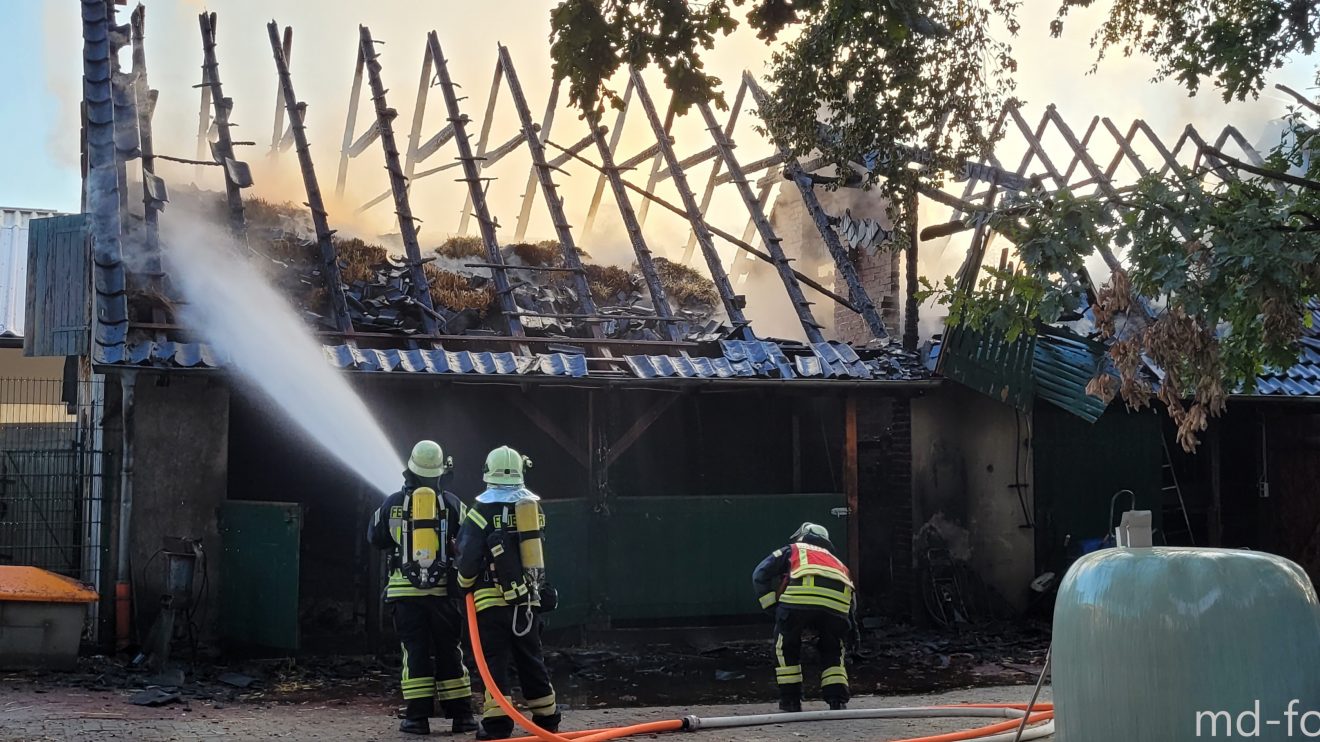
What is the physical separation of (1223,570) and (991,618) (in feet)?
27.5

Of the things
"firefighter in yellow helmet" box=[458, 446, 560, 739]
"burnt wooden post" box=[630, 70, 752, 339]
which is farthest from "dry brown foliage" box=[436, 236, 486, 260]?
"firefighter in yellow helmet" box=[458, 446, 560, 739]

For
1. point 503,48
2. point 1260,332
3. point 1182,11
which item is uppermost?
point 503,48

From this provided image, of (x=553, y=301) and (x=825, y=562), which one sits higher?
(x=553, y=301)

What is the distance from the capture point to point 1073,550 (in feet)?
43.6

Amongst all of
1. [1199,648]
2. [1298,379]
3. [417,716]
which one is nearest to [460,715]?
[417,716]

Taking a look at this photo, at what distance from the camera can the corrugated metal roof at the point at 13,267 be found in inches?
711

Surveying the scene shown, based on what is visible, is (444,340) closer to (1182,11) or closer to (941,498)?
(941,498)

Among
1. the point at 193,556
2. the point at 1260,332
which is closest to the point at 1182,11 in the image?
the point at 1260,332

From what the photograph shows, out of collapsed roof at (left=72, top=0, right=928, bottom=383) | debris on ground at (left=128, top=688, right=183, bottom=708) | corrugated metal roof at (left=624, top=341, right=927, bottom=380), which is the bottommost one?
debris on ground at (left=128, top=688, right=183, bottom=708)

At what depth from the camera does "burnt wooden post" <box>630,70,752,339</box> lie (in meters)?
12.8

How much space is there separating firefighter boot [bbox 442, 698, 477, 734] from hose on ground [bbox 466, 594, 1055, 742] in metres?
0.42

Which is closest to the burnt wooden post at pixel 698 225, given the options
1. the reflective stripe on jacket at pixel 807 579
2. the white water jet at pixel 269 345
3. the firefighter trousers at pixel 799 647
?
the white water jet at pixel 269 345

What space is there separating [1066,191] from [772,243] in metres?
7.71

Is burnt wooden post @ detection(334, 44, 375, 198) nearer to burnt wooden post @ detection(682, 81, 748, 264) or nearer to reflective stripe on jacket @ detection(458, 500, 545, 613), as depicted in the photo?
burnt wooden post @ detection(682, 81, 748, 264)
